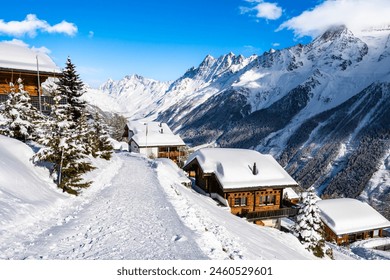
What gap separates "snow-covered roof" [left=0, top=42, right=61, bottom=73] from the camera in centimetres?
2788

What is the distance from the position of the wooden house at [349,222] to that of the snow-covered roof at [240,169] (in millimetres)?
17467

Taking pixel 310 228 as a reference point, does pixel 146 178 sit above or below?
above

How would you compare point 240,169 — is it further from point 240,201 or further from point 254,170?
point 240,201

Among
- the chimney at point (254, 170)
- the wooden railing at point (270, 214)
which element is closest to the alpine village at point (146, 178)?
the chimney at point (254, 170)

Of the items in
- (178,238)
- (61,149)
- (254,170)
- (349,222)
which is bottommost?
(349,222)

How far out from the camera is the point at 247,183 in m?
Result: 28.6

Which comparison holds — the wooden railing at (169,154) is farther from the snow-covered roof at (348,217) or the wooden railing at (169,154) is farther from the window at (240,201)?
the snow-covered roof at (348,217)

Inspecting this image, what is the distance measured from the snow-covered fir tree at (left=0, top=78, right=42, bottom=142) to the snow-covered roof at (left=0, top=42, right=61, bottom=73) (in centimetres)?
1144

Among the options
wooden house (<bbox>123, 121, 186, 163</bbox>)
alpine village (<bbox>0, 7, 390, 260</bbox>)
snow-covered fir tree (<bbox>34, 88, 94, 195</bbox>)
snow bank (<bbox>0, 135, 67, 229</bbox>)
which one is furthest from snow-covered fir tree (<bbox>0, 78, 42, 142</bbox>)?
wooden house (<bbox>123, 121, 186, 163</bbox>)

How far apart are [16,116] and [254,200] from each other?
76.0ft

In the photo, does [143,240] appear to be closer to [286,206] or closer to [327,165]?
[286,206]

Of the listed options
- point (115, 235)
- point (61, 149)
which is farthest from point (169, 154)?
point (115, 235)

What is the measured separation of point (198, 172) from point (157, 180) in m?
12.5
